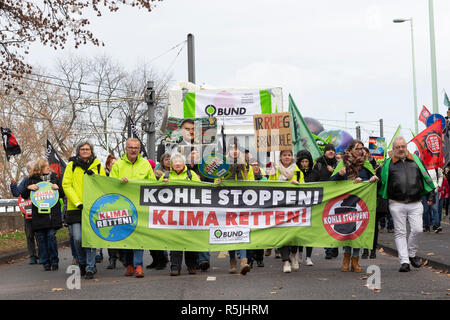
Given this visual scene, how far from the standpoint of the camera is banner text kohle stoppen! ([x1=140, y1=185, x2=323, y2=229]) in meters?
10.4

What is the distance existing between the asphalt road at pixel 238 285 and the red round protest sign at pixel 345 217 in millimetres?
610

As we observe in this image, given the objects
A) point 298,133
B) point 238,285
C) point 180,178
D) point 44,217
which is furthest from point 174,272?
point 298,133

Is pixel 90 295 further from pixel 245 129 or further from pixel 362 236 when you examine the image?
pixel 245 129

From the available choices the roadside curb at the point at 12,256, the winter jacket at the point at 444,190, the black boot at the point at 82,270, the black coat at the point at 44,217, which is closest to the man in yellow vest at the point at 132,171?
the black boot at the point at 82,270

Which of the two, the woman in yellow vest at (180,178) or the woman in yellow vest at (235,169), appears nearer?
the woman in yellow vest at (180,178)

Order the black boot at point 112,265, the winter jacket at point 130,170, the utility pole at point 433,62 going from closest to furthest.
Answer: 1. the winter jacket at point 130,170
2. the black boot at point 112,265
3. the utility pole at point 433,62

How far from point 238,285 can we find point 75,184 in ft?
9.74

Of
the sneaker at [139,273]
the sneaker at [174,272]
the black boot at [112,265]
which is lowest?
the black boot at [112,265]

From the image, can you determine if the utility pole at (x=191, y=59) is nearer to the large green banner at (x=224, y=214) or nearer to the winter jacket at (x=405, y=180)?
the large green banner at (x=224, y=214)

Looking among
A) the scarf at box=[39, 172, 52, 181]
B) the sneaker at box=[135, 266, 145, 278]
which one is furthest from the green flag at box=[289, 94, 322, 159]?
the scarf at box=[39, 172, 52, 181]

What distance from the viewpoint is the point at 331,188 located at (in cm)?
1066

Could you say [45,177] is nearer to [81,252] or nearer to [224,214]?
[81,252]

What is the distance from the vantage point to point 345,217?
10586 millimetres

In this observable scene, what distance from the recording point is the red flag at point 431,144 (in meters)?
13.2
